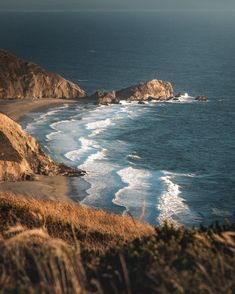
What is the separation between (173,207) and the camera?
41.5m

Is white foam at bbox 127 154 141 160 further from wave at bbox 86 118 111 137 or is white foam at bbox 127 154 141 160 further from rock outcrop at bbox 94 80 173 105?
rock outcrop at bbox 94 80 173 105

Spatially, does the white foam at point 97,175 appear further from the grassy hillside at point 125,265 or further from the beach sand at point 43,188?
the grassy hillside at point 125,265

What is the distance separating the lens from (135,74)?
143375 mm

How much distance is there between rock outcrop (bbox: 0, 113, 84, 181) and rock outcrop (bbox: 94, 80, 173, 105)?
48048 millimetres

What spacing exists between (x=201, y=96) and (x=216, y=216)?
67335 millimetres

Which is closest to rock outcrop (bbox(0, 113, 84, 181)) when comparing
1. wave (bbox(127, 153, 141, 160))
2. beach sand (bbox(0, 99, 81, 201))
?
beach sand (bbox(0, 99, 81, 201))

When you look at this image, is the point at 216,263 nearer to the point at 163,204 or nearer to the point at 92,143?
the point at 163,204

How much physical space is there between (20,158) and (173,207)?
11719mm

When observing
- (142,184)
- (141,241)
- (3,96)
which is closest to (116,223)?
(141,241)

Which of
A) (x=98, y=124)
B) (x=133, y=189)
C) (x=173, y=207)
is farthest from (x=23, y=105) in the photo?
(x=173, y=207)

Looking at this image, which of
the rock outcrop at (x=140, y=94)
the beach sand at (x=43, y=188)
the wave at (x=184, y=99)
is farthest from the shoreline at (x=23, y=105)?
the beach sand at (x=43, y=188)

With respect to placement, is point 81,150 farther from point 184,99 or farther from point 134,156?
point 184,99

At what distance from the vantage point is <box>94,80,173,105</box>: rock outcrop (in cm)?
9925

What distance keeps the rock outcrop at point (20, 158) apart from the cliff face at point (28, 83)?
50.9 m
